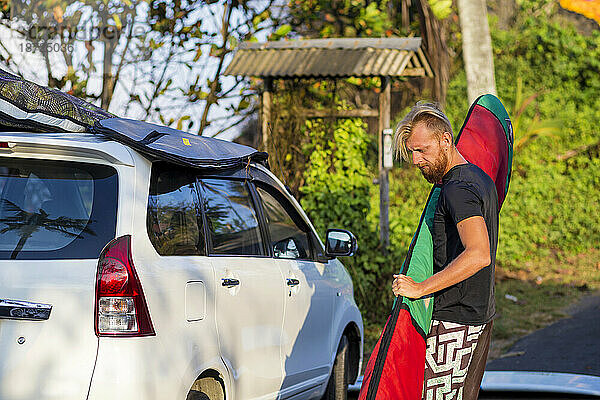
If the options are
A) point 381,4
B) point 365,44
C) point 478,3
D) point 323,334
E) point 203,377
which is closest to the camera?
point 203,377

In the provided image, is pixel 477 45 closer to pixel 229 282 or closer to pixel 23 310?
pixel 229 282

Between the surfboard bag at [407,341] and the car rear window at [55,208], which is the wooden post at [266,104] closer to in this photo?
the surfboard bag at [407,341]

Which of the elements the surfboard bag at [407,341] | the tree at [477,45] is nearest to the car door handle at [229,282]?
the surfboard bag at [407,341]

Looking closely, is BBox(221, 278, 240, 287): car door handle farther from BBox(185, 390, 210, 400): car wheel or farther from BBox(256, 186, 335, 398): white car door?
BBox(256, 186, 335, 398): white car door

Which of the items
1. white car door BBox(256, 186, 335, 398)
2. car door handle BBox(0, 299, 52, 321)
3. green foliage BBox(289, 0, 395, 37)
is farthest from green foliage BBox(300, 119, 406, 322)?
car door handle BBox(0, 299, 52, 321)

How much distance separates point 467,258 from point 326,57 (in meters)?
7.11

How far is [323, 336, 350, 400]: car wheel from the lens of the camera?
5770mm

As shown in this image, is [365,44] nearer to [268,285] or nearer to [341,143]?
[341,143]

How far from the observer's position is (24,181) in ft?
11.8

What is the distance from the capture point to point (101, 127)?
3.74 metres

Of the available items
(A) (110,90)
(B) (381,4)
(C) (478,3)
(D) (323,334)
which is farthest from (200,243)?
(B) (381,4)

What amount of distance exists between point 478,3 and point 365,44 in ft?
12.9

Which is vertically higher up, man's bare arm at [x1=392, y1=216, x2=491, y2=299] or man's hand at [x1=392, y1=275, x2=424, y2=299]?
man's bare arm at [x1=392, y1=216, x2=491, y2=299]

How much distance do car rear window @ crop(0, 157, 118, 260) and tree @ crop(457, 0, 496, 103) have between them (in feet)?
34.4
